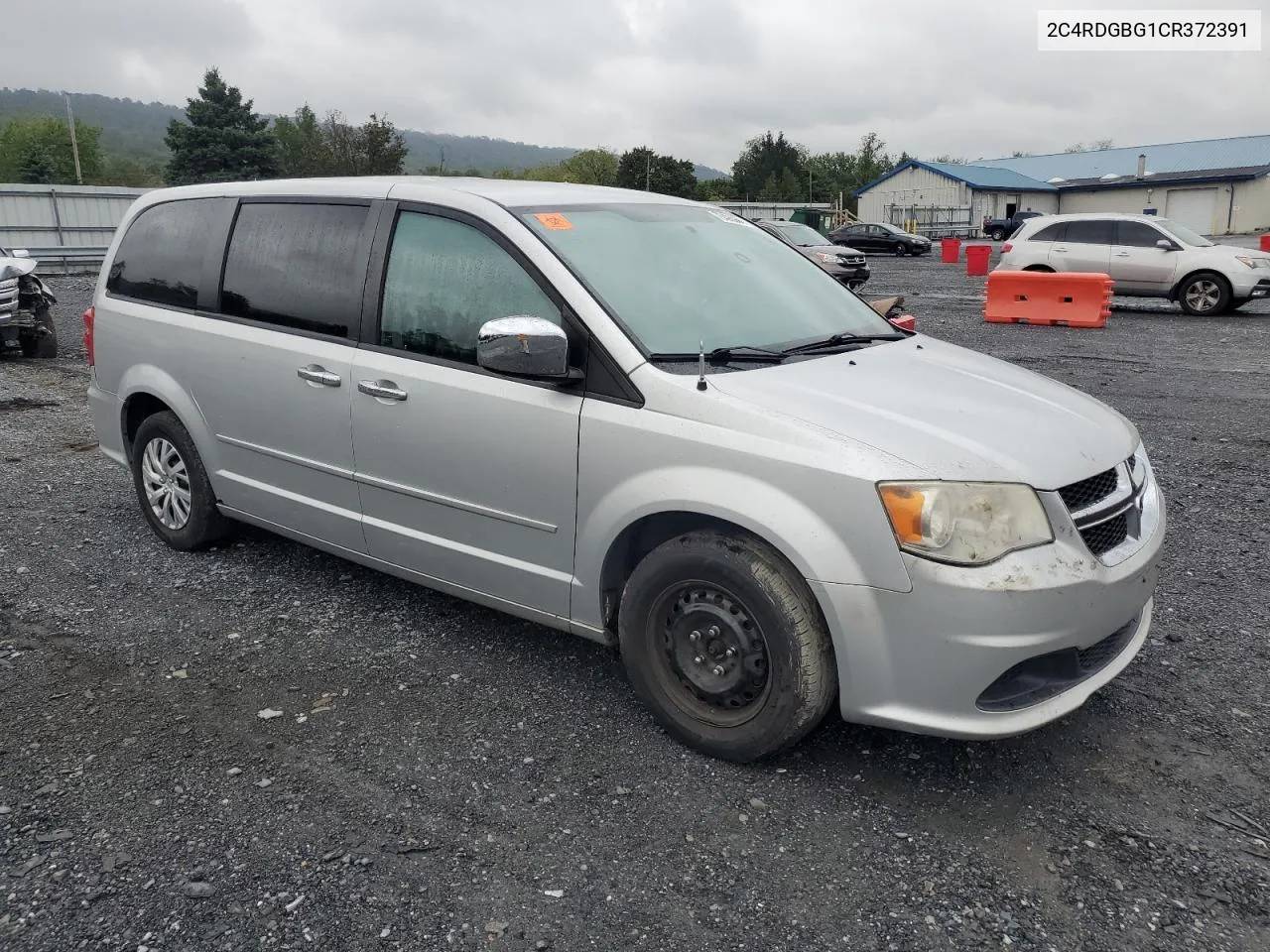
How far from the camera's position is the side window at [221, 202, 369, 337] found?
422 cm

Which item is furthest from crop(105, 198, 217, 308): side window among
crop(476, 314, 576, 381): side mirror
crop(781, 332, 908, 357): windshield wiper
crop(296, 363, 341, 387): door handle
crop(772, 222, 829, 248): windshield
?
crop(772, 222, 829, 248): windshield

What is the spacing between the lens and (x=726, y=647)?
3223mm

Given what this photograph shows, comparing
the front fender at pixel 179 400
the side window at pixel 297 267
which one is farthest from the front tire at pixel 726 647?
the front fender at pixel 179 400

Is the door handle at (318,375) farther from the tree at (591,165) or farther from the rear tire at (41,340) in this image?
the tree at (591,165)

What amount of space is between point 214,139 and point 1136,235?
5761 cm

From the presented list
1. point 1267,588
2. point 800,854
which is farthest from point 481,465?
point 1267,588

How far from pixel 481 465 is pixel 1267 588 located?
12.2 ft

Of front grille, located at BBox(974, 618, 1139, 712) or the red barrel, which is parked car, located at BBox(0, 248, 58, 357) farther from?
the red barrel

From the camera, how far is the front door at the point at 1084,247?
690 inches

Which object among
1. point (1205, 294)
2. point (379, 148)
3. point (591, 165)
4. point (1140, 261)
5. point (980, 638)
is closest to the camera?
point (980, 638)

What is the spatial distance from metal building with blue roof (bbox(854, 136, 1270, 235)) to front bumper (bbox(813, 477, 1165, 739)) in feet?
176

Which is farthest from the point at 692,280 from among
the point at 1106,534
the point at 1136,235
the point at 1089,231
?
the point at 1089,231

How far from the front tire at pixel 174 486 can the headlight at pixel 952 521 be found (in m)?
3.55

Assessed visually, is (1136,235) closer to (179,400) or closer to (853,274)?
(853,274)
